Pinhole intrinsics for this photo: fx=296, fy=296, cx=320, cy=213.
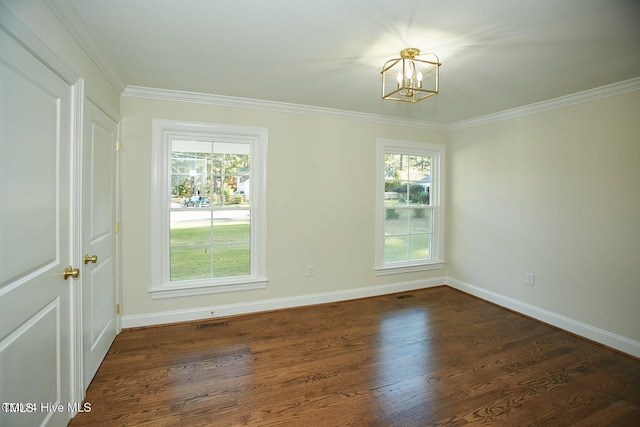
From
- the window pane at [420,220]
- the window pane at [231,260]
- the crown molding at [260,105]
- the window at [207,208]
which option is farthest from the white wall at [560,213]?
the window pane at [231,260]

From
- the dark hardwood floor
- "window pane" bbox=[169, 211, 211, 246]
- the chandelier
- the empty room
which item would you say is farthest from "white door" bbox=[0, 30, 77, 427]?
the chandelier

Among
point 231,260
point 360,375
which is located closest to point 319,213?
point 231,260

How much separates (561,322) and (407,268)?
1.73 meters

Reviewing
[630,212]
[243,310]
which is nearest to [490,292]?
[630,212]

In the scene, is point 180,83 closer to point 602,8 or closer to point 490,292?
point 602,8

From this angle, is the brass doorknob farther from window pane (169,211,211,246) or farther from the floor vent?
the floor vent

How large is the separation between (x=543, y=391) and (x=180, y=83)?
12.6 feet

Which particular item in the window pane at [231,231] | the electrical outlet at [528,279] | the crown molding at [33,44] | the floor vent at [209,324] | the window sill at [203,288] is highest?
the crown molding at [33,44]

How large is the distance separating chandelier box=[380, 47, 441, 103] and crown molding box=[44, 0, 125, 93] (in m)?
1.89

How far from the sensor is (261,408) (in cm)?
189

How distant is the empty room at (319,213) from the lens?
163 cm

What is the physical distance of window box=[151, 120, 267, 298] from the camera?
9.95 ft

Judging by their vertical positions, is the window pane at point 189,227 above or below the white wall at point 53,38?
below

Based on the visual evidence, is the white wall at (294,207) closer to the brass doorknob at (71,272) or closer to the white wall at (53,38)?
the white wall at (53,38)
